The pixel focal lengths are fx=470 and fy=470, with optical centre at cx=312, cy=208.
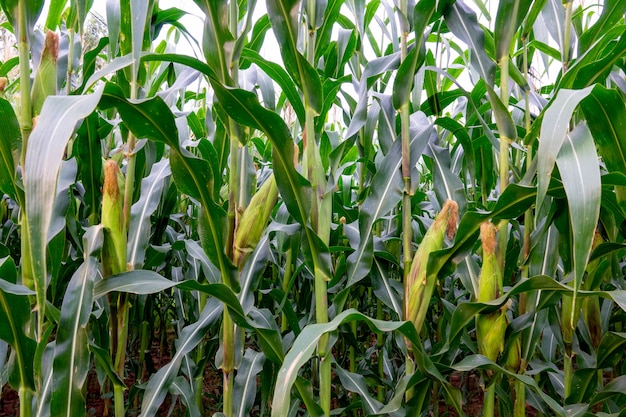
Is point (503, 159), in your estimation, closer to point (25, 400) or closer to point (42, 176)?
point (42, 176)

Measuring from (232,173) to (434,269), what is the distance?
0.50 meters

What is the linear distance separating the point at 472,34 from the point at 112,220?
0.92m

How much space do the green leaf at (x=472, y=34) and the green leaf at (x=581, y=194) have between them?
1.33 ft

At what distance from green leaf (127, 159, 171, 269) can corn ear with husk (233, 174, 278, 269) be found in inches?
9.8

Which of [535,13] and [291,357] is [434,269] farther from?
[535,13]

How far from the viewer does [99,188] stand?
123cm

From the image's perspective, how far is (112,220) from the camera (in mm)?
1049

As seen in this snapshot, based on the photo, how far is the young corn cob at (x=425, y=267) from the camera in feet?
3.41

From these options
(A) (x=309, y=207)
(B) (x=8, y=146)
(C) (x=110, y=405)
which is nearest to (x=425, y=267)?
(A) (x=309, y=207)

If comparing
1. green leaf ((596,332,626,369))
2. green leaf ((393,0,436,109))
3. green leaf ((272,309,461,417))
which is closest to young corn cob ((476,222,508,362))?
green leaf ((272,309,461,417))

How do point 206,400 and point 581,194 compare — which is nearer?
point 581,194

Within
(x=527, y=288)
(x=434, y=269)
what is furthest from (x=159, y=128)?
(x=527, y=288)

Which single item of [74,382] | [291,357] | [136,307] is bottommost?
[136,307]

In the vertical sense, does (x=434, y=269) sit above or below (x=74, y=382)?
above
